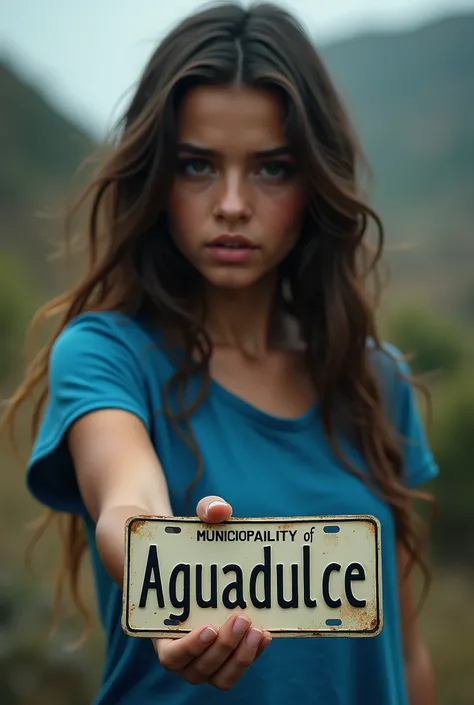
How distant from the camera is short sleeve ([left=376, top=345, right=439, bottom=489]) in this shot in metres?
1.69

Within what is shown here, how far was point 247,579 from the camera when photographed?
3.24ft

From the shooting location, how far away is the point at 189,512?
1.32 m

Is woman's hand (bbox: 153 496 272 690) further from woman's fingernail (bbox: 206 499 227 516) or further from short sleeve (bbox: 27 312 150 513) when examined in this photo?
short sleeve (bbox: 27 312 150 513)

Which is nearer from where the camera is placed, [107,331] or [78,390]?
[78,390]

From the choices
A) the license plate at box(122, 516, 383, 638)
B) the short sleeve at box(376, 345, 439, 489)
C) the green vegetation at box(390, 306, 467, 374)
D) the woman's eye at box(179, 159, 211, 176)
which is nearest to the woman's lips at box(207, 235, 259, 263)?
the woman's eye at box(179, 159, 211, 176)

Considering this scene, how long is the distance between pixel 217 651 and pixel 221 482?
412mm

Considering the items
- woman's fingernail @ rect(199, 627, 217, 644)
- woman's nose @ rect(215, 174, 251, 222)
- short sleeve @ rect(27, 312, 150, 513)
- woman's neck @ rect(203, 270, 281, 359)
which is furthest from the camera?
woman's neck @ rect(203, 270, 281, 359)

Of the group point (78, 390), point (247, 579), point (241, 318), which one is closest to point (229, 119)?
point (241, 318)

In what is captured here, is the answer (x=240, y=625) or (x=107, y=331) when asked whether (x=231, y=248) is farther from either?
(x=240, y=625)

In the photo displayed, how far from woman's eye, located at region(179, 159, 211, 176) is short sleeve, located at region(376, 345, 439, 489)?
1.61 ft

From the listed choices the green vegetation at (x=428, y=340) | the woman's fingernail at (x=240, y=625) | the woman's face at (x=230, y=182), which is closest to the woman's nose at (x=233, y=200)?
the woman's face at (x=230, y=182)

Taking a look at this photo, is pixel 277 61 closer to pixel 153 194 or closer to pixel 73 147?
pixel 153 194

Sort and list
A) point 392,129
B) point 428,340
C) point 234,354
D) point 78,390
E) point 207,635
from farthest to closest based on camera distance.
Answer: point 392,129, point 428,340, point 234,354, point 78,390, point 207,635

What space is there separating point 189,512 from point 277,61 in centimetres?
70
